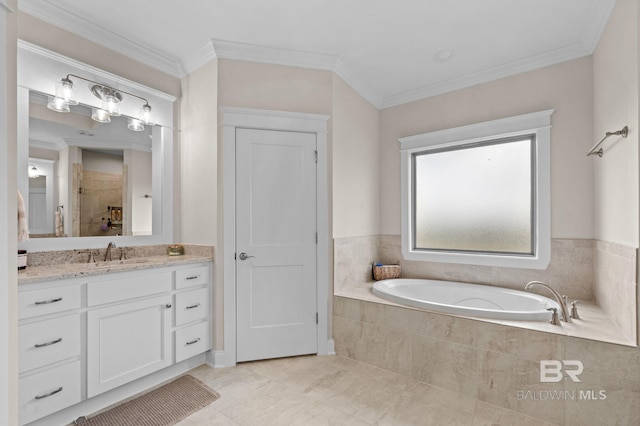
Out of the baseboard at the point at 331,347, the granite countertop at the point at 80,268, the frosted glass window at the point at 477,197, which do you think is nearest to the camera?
the granite countertop at the point at 80,268

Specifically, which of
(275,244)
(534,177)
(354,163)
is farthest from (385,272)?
(534,177)

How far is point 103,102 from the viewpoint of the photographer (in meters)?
2.42

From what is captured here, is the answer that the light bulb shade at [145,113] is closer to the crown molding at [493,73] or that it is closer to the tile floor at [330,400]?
the tile floor at [330,400]

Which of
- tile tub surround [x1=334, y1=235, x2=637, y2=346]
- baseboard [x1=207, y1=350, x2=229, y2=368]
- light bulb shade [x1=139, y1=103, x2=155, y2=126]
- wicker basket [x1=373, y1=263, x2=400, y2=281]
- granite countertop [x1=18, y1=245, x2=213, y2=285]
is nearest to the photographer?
granite countertop [x1=18, y1=245, x2=213, y2=285]

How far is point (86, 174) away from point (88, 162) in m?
0.10

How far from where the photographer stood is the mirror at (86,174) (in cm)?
213

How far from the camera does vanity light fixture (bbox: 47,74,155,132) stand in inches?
85.0

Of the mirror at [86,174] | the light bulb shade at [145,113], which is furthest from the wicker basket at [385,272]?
the light bulb shade at [145,113]

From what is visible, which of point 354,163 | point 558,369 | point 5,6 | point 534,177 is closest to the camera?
point 5,6

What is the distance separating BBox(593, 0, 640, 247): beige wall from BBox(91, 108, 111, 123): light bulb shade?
3.49 m

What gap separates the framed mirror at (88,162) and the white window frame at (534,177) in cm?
243

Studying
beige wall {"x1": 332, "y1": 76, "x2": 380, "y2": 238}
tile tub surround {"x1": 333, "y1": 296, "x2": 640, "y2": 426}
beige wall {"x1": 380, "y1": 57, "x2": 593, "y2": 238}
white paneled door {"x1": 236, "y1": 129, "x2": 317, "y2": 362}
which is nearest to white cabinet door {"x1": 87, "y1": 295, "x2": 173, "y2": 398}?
white paneled door {"x1": 236, "y1": 129, "x2": 317, "y2": 362}

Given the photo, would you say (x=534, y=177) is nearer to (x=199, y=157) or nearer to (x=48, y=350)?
(x=199, y=157)

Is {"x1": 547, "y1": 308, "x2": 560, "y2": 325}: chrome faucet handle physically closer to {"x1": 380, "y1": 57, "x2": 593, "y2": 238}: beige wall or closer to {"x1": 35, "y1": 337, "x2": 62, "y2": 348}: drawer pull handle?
{"x1": 380, "y1": 57, "x2": 593, "y2": 238}: beige wall
